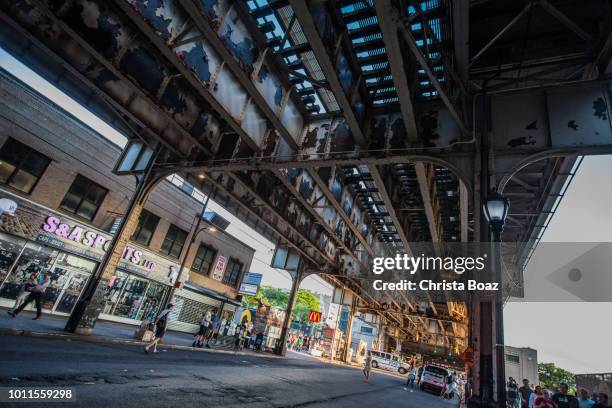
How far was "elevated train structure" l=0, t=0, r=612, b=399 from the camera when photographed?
564 cm

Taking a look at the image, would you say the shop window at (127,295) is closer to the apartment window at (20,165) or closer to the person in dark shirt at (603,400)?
the apartment window at (20,165)

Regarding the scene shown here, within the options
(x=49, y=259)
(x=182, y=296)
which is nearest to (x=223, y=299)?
(x=182, y=296)

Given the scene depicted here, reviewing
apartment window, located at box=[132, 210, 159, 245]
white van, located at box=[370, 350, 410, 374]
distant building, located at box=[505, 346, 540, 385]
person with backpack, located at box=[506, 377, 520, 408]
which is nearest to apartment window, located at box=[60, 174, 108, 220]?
apartment window, located at box=[132, 210, 159, 245]

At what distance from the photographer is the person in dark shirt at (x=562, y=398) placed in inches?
383

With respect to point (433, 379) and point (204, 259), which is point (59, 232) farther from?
point (433, 379)

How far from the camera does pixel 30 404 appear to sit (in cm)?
372

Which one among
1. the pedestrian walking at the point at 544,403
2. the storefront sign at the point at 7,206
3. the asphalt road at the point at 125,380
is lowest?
the asphalt road at the point at 125,380

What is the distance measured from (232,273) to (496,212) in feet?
84.7

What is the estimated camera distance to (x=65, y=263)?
15.8 meters

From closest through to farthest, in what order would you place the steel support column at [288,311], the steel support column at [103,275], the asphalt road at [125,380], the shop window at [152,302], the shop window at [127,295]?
the asphalt road at [125,380]
the steel support column at [103,275]
the shop window at [127,295]
the shop window at [152,302]
the steel support column at [288,311]

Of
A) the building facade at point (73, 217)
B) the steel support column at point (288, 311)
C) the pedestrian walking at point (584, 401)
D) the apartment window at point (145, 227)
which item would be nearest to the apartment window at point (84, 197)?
the building facade at point (73, 217)

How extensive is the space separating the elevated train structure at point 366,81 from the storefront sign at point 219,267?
15508 millimetres

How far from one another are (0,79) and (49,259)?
8131 mm

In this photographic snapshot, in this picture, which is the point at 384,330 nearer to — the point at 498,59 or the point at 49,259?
the point at 49,259
